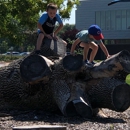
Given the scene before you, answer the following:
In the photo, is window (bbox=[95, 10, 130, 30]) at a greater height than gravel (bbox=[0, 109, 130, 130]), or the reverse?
gravel (bbox=[0, 109, 130, 130])

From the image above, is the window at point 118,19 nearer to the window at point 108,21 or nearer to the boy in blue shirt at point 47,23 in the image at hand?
the window at point 108,21

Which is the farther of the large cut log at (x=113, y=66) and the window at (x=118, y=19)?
the window at (x=118, y=19)

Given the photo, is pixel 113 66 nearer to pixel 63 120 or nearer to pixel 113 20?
pixel 63 120

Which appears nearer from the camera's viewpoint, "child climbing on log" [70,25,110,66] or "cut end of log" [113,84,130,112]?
"cut end of log" [113,84,130,112]

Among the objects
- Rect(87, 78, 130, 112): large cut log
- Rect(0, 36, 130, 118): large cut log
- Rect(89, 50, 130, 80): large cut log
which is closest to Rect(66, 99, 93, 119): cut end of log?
Rect(0, 36, 130, 118): large cut log

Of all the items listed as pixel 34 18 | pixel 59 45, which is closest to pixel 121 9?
pixel 34 18

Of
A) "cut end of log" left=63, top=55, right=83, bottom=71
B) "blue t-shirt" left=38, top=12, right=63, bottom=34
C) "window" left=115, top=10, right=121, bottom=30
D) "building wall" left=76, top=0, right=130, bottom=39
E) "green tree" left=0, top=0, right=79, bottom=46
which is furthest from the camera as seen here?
"building wall" left=76, top=0, right=130, bottom=39

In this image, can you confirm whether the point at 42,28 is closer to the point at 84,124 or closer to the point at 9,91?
the point at 9,91

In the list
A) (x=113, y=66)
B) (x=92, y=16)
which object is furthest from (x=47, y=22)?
(x=92, y=16)

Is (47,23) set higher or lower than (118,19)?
higher

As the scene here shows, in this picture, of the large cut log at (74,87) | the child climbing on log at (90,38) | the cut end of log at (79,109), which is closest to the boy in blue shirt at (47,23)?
the large cut log at (74,87)

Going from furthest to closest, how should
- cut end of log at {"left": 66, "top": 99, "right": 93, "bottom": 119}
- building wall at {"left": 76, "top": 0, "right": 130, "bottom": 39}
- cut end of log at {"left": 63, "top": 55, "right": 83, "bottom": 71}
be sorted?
building wall at {"left": 76, "top": 0, "right": 130, "bottom": 39}
cut end of log at {"left": 63, "top": 55, "right": 83, "bottom": 71}
cut end of log at {"left": 66, "top": 99, "right": 93, "bottom": 119}

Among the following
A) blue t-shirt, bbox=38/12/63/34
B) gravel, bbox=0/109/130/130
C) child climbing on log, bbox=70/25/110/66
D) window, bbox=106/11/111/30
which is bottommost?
window, bbox=106/11/111/30

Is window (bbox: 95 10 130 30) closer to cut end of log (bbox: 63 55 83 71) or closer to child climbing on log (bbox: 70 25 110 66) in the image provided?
child climbing on log (bbox: 70 25 110 66)
